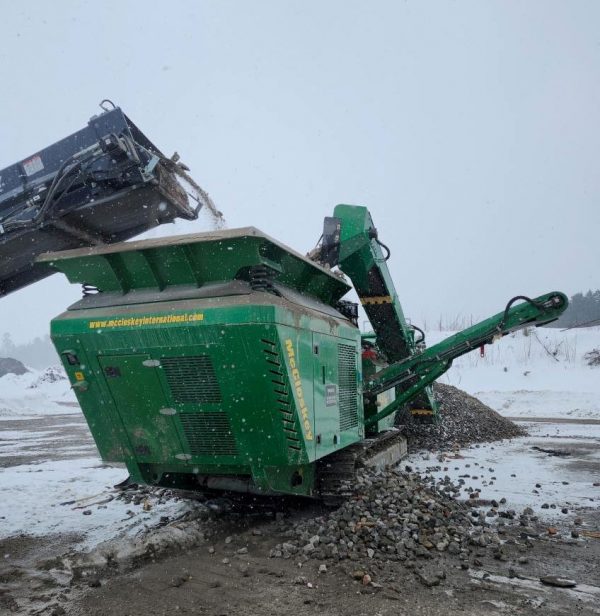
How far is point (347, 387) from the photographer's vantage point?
528 centimetres

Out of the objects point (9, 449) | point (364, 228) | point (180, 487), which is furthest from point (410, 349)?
point (9, 449)

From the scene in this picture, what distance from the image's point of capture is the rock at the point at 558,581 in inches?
139

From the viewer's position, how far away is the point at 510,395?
2108cm

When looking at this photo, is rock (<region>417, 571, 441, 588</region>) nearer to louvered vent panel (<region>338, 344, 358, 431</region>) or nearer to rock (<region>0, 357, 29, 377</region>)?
louvered vent panel (<region>338, 344, 358, 431</region>)

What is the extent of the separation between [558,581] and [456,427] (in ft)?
22.6

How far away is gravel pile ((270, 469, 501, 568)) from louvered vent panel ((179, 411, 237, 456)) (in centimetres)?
86

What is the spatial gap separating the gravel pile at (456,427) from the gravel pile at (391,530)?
3.55 m

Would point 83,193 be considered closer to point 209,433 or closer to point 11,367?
point 209,433

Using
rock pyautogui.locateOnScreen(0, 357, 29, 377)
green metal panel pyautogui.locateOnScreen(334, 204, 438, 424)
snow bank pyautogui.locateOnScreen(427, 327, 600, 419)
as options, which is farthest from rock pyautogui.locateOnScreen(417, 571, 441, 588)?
rock pyautogui.locateOnScreen(0, 357, 29, 377)

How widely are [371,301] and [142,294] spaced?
150 inches

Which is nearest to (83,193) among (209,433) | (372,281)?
(209,433)

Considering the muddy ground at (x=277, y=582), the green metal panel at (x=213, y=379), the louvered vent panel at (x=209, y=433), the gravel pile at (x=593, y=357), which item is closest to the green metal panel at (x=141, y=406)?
the green metal panel at (x=213, y=379)

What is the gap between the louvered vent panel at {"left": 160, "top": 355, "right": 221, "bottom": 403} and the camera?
4035mm

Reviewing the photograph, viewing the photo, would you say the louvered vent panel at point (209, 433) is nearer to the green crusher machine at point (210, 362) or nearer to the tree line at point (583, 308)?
the green crusher machine at point (210, 362)
